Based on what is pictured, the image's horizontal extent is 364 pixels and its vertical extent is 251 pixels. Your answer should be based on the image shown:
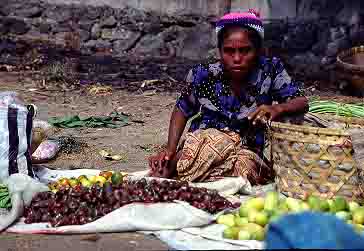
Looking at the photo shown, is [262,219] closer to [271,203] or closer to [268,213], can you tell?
[268,213]

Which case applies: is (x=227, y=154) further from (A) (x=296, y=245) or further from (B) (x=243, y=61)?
(A) (x=296, y=245)

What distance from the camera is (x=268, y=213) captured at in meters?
3.69

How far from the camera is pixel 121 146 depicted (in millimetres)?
6109

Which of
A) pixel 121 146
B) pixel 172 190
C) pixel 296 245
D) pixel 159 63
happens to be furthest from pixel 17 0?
pixel 296 245

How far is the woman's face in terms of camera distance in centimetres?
452

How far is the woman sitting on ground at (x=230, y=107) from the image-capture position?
15.0 ft

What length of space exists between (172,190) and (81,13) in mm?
7130

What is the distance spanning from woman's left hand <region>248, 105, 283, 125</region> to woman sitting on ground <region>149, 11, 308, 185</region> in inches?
4.4

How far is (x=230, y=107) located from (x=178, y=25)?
590 centimetres

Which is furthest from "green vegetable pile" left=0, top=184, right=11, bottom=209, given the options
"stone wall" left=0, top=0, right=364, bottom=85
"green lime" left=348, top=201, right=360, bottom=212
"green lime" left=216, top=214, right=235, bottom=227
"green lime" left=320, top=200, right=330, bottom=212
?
"stone wall" left=0, top=0, right=364, bottom=85

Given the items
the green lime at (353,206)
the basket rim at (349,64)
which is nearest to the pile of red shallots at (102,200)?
the green lime at (353,206)

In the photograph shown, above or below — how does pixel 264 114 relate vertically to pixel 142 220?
above

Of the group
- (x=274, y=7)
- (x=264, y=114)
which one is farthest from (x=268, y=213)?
(x=274, y=7)

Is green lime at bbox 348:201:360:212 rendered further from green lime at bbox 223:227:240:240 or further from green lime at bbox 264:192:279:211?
green lime at bbox 223:227:240:240
